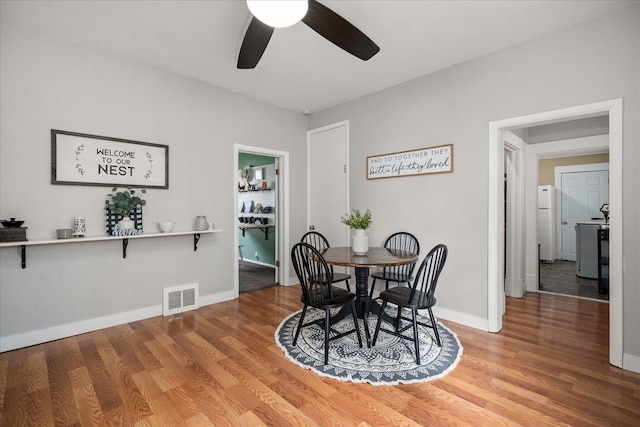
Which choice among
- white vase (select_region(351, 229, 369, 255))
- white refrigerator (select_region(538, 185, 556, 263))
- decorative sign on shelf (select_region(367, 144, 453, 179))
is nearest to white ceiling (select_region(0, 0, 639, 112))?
decorative sign on shelf (select_region(367, 144, 453, 179))

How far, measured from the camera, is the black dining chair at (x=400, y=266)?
3113 mm

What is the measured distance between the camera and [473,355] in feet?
7.93

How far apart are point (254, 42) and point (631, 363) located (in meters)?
3.57

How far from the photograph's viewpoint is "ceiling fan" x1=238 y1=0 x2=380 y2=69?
1670mm

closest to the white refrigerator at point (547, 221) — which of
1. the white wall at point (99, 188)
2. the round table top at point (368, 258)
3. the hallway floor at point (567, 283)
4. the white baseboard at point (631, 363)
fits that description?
the hallway floor at point (567, 283)

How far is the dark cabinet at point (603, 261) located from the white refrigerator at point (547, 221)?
2.50 meters

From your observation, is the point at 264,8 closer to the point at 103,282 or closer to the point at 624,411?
the point at 103,282

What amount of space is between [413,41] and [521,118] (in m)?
1.20

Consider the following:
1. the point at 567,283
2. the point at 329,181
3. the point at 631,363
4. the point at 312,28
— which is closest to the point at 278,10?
the point at 312,28

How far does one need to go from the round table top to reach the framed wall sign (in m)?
2.05

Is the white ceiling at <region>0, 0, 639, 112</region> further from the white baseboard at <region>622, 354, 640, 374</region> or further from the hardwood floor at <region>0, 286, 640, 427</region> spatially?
the hardwood floor at <region>0, 286, 640, 427</region>

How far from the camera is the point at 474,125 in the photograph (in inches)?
119

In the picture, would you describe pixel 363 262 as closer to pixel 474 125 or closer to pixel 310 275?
pixel 310 275

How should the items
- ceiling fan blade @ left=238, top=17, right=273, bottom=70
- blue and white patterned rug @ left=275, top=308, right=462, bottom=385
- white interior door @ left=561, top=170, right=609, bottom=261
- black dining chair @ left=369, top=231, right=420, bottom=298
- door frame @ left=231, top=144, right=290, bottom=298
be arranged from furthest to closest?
white interior door @ left=561, top=170, right=609, bottom=261, door frame @ left=231, top=144, right=290, bottom=298, black dining chair @ left=369, top=231, right=420, bottom=298, blue and white patterned rug @ left=275, top=308, right=462, bottom=385, ceiling fan blade @ left=238, top=17, right=273, bottom=70
